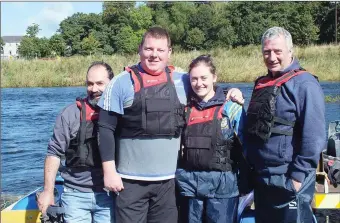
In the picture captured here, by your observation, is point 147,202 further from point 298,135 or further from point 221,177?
point 298,135

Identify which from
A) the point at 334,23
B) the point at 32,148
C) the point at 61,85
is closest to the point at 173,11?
the point at 334,23

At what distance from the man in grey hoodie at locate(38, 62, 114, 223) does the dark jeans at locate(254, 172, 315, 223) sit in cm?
105

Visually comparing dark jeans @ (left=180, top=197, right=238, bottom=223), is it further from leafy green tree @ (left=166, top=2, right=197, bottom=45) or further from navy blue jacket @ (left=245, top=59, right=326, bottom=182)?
leafy green tree @ (left=166, top=2, right=197, bottom=45)

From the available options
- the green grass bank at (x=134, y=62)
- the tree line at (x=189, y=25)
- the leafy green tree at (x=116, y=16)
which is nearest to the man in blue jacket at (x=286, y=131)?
the green grass bank at (x=134, y=62)

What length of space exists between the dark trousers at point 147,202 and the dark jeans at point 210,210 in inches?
4.2

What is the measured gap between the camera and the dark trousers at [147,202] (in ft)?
10.7

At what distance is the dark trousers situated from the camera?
327cm

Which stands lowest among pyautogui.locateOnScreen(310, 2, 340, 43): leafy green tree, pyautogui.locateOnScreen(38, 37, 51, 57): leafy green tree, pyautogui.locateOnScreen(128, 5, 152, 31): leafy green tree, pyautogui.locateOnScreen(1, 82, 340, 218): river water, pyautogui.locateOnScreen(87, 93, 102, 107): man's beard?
pyautogui.locateOnScreen(1, 82, 340, 218): river water

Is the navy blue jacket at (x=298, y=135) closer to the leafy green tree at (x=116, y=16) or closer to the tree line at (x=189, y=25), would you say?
the tree line at (x=189, y=25)

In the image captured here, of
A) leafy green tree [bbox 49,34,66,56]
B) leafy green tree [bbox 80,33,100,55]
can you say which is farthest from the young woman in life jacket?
leafy green tree [bbox 49,34,66,56]

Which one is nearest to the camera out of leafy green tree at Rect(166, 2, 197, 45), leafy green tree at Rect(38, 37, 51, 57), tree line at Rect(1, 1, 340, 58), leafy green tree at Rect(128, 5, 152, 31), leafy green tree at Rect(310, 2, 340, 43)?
tree line at Rect(1, 1, 340, 58)

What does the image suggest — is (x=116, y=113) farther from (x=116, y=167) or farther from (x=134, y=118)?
(x=116, y=167)

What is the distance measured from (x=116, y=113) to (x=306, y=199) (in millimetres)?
1353

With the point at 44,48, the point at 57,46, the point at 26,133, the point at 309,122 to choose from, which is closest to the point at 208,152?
the point at 309,122
